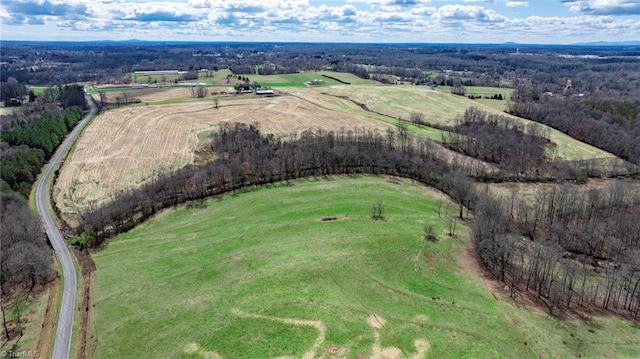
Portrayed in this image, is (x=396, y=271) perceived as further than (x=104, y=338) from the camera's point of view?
Yes

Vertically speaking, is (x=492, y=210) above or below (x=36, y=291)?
above

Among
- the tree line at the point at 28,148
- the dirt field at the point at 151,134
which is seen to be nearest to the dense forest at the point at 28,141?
the tree line at the point at 28,148

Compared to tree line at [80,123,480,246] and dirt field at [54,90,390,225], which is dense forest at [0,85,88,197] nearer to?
dirt field at [54,90,390,225]

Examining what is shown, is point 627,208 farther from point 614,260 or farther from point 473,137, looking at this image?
point 473,137

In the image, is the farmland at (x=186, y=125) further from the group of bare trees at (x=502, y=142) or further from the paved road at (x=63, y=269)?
the group of bare trees at (x=502, y=142)

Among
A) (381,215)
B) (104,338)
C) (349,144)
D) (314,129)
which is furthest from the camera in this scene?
(314,129)

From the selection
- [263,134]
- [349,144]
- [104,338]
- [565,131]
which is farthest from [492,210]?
[565,131]

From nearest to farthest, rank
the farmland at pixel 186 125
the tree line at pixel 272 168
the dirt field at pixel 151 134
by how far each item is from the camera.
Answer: the tree line at pixel 272 168
the dirt field at pixel 151 134
the farmland at pixel 186 125
